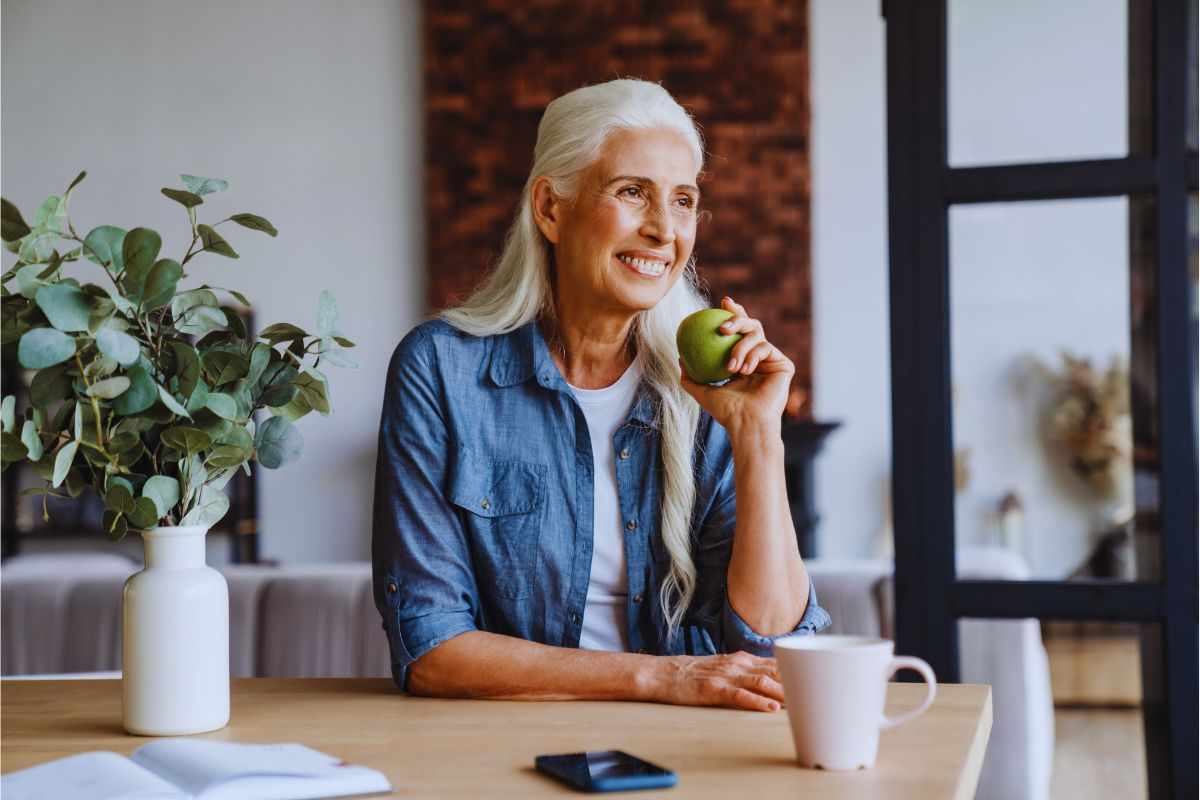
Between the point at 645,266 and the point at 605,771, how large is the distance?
826 millimetres

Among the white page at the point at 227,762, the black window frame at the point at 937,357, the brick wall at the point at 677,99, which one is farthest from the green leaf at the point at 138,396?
the brick wall at the point at 677,99

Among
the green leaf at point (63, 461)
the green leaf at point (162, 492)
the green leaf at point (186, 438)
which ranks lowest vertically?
the green leaf at point (162, 492)

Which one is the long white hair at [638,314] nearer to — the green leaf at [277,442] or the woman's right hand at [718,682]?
the woman's right hand at [718,682]

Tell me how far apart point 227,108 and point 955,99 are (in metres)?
5.01

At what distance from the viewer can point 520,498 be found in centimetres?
152

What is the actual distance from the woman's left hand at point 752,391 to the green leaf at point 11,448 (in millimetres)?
735

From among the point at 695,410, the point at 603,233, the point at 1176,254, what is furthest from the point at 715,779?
the point at 1176,254

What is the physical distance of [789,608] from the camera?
1.42 m

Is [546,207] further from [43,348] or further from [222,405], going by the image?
[43,348]

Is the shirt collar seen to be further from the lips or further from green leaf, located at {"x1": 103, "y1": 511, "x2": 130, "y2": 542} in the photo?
green leaf, located at {"x1": 103, "y1": 511, "x2": 130, "y2": 542}

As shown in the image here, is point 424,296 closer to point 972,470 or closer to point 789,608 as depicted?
point 972,470

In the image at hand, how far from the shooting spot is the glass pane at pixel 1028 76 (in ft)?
6.66

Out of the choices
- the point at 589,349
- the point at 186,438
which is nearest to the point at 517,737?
the point at 186,438

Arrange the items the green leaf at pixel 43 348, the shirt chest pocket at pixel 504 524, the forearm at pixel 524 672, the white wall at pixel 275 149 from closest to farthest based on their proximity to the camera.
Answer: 1. the green leaf at pixel 43 348
2. the forearm at pixel 524 672
3. the shirt chest pocket at pixel 504 524
4. the white wall at pixel 275 149
